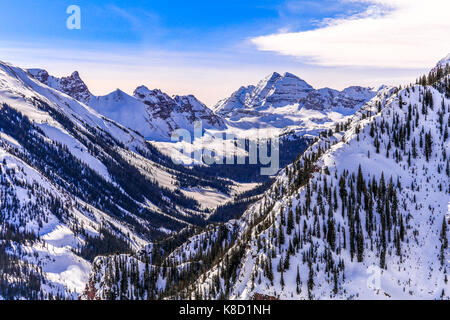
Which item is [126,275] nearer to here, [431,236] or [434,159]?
[431,236]

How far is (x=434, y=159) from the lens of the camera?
173 meters

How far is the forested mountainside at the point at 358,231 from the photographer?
444ft

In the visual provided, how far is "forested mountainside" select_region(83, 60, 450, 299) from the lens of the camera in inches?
5330

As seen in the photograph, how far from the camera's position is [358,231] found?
148750mm

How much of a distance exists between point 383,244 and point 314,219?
2334 cm
